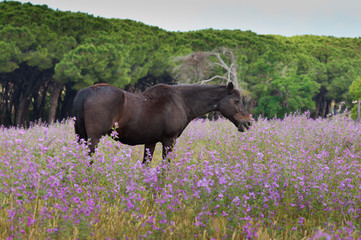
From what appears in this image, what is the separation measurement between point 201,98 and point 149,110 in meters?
1.13

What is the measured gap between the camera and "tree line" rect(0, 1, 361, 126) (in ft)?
70.2

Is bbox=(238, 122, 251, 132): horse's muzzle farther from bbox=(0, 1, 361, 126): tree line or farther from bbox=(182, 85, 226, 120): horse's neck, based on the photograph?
bbox=(0, 1, 361, 126): tree line

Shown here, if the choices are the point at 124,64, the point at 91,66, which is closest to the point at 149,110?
the point at 91,66

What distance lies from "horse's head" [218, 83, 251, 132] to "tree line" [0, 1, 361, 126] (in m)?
16.0

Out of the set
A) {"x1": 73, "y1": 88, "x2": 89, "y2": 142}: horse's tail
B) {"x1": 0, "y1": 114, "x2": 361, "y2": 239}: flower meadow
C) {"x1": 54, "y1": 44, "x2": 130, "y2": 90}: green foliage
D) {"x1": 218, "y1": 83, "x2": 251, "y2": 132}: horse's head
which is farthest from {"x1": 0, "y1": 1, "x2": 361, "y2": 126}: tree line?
{"x1": 0, "y1": 114, "x2": 361, "y2": 239}: flower meadow

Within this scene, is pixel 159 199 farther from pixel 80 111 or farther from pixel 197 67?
pixel 197 67

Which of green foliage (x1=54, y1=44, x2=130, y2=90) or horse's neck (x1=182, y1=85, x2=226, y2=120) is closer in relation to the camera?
horse's neck (x1=182, y1=85, x2=226, y2=120)

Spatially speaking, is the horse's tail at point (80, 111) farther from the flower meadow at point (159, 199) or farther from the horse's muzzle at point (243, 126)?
the horse's muzzle at point (243, 126)

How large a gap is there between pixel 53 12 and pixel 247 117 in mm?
22235

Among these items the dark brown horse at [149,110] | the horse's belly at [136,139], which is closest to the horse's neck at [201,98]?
the dark brown horse at [149,110]

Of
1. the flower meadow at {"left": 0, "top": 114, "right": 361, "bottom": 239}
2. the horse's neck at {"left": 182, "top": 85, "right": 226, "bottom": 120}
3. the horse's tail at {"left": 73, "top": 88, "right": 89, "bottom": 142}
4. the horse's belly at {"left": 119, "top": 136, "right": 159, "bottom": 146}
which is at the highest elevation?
the horse's neck at {"left": 182, "top": 85, "right": 226, "bottom": 120}

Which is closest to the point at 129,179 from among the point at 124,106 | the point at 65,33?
the point at 124,106

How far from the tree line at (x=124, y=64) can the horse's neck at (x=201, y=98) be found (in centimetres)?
1581

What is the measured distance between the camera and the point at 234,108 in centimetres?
645
